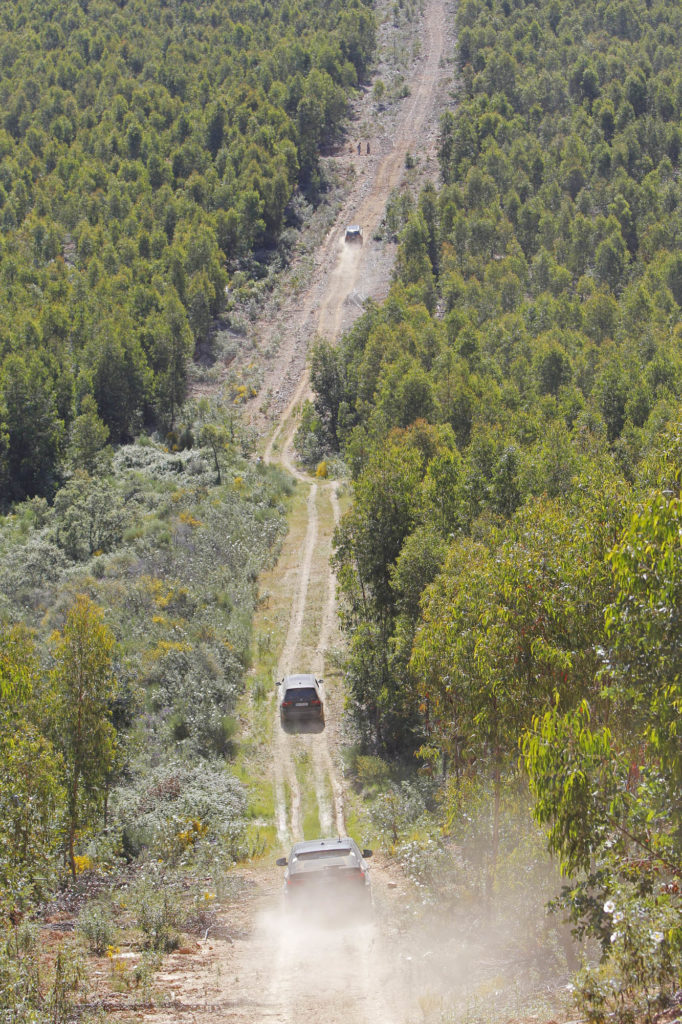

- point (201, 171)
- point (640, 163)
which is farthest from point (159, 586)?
point (640, 163)

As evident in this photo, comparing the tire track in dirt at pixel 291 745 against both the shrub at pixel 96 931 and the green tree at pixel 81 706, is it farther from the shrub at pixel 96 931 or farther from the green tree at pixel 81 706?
the shrub at pixel 96 931

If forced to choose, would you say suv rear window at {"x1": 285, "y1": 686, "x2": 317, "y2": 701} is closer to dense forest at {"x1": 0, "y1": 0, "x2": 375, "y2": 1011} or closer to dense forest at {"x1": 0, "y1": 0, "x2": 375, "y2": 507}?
dense forest at {"x1": 0, "y1": 0, "x2": 375, "y2": 1011}

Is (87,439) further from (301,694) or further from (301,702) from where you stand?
(301,702)

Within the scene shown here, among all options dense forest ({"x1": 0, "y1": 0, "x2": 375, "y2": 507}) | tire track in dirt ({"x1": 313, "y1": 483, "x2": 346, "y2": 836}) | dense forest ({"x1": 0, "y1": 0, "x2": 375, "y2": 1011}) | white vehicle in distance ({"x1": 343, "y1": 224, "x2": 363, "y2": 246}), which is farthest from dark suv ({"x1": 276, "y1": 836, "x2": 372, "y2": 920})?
white vehicle in distance ({"x1": 343, "y1": 224, "x2": 363, "y2": 246})

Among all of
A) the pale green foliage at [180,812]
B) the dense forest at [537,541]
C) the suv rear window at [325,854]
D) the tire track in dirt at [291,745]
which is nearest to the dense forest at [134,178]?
the dense forest at [537,541]

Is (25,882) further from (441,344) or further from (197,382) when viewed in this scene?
(197,382)

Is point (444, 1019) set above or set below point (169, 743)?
above
